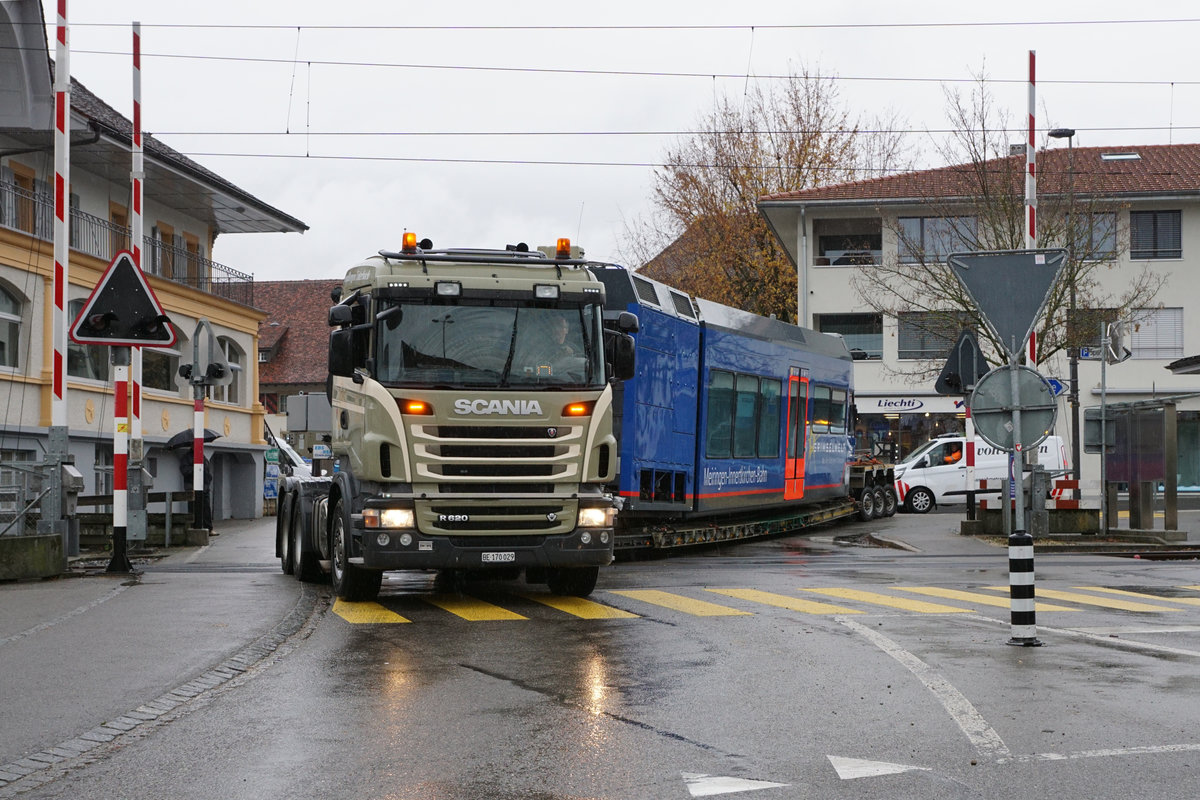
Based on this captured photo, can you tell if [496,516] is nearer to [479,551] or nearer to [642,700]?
[479,551]

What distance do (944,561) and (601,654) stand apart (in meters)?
11.8

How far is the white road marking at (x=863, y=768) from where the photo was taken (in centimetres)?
653

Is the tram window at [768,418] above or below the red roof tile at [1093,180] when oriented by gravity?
below

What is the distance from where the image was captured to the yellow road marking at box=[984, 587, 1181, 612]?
14020mm

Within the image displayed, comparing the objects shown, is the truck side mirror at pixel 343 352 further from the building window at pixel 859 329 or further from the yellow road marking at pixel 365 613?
the building window at pixel 859 329

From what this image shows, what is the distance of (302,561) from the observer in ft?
56.2

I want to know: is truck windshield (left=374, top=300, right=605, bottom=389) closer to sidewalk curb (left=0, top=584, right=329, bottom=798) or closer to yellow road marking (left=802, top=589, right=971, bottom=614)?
sidewalk curb (left=0, top=584, right=329, bottom=798)

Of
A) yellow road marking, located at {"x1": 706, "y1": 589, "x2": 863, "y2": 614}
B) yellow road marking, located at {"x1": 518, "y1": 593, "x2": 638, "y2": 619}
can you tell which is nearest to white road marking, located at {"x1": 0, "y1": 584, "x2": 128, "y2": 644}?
yellow road marking, located at {"x1": 518, "y1": 593, "x2": 638, "y2": 619}

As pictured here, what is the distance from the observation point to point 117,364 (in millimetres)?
17750

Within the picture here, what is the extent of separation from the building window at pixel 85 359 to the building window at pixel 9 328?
8.27 ft

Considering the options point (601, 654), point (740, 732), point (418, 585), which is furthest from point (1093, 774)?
point (418, 585)

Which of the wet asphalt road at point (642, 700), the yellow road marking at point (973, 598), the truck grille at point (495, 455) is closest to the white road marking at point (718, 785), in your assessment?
the wet asphalt road at point (642, 700)

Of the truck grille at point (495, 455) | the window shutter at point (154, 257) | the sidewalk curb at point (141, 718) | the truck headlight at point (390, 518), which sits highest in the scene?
the window shutter at point (154, 257)

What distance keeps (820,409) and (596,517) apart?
13842mm
